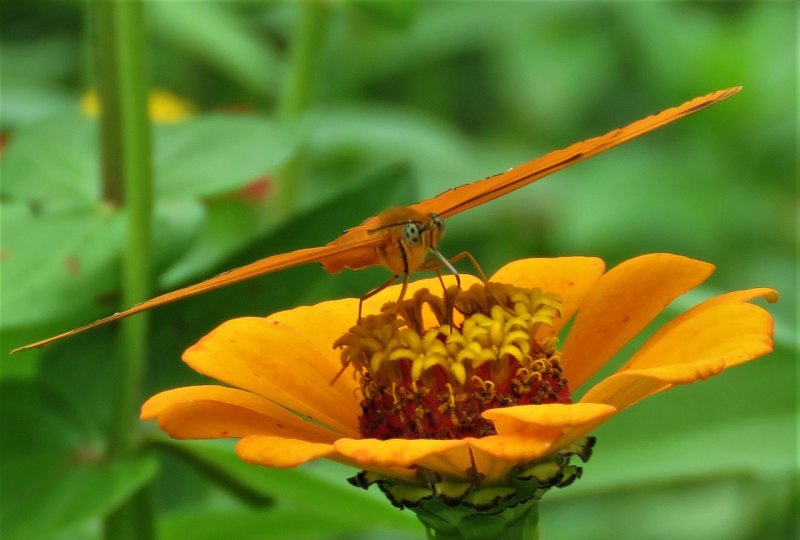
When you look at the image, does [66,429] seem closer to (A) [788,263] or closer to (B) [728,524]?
(B) [728,524]

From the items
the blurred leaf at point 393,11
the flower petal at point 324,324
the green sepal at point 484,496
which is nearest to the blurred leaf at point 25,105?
the blurred leaf at point 393,11

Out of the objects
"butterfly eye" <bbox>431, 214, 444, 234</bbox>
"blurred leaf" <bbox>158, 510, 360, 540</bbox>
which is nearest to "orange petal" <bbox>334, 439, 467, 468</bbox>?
"butterfly eye" <bbox>431, 214, 444, 234</bbox>

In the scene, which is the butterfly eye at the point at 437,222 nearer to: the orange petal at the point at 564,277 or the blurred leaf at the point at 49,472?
the orange petal at the point at 564,277

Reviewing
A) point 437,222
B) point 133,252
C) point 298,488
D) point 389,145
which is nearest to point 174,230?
point 133,252

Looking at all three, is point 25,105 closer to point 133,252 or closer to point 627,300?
point 133,252

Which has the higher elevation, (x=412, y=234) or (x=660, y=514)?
(x=412, y=234)

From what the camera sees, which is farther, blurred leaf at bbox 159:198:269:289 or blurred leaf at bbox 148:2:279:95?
blurred leaf at bbox 148:2:279:95

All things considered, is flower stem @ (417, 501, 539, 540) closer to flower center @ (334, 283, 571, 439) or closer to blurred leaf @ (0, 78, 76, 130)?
flower center @ (334, 283, 571, 439)
